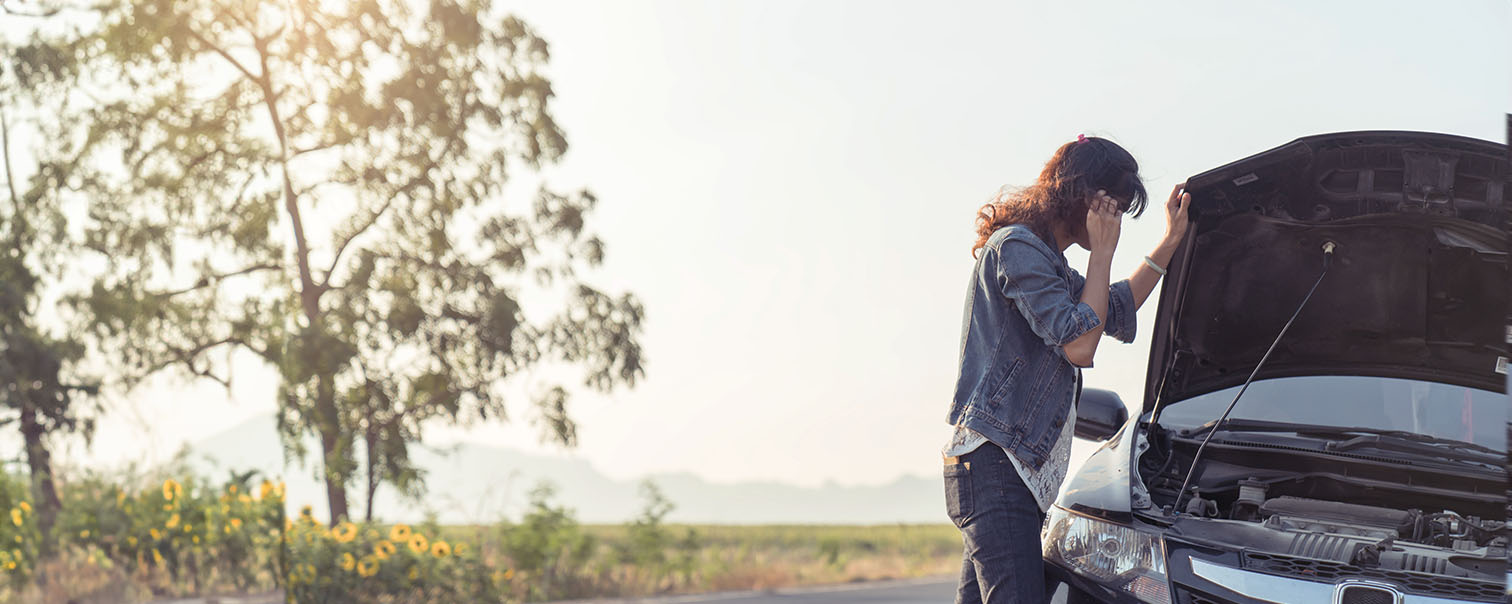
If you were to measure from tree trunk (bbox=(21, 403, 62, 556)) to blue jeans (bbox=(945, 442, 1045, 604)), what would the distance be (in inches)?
378

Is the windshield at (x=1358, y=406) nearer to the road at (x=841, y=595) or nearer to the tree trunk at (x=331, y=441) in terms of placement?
the road at (x=841, y=595)

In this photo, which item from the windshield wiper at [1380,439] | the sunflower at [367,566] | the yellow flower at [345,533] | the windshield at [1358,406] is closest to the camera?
the windshield wiper at [1380,439]

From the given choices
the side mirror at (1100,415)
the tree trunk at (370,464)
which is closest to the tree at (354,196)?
the tree trunk at (370,464)

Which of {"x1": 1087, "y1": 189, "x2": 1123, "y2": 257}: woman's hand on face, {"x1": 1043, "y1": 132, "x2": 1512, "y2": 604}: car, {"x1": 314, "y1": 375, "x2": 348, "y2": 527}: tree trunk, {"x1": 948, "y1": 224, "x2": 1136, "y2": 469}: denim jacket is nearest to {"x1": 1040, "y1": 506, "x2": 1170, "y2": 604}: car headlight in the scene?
{"x1": 1043, "y1": 132, "x2": 1512, "y2": 604}: car

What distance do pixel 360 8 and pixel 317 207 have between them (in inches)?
85.1

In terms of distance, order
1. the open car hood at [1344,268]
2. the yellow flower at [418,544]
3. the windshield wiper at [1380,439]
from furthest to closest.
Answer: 1. the yellow flower at [418,544]
2. the windshield wiper at [1380,439]
3. the open car hood at [1344,268]

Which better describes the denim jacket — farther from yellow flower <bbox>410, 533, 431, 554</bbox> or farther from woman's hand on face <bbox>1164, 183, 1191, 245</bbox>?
yellow flower <bbox>410, 533, 431, 554</bbox>

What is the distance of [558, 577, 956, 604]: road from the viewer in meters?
11.0

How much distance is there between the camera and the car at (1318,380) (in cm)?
356

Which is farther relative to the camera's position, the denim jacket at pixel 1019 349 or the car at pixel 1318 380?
the car at pixel 1318 380

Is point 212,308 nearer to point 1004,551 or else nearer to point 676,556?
point 676,556

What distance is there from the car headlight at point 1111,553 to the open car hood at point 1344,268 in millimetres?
885

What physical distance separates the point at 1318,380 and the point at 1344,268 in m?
0.42

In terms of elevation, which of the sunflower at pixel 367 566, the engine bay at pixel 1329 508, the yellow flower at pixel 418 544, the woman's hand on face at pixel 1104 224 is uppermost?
the woman's hand on face at pixel 1104 224
